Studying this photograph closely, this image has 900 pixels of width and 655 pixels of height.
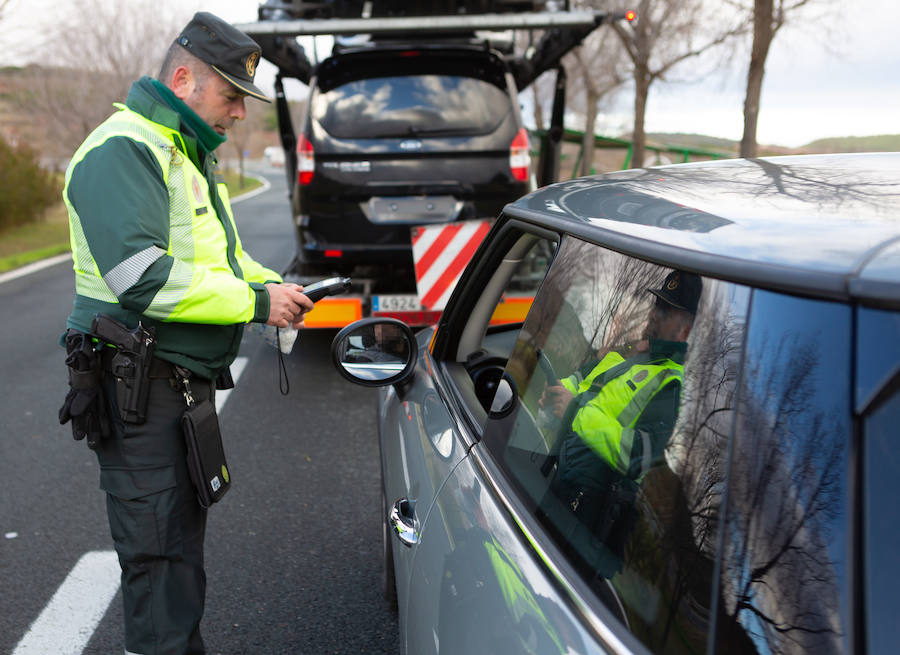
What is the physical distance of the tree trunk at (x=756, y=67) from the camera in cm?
1096

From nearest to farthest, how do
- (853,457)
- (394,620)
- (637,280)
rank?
1. (853,457)
2. (637,280)
3. (394,620)

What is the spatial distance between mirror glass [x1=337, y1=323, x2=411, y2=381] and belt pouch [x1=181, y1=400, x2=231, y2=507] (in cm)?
42

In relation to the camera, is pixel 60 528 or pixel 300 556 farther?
pixel 60 528

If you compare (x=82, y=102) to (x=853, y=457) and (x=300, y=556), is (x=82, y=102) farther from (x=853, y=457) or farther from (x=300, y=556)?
(x=853, y=457)

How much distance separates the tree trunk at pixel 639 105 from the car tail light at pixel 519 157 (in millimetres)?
11601

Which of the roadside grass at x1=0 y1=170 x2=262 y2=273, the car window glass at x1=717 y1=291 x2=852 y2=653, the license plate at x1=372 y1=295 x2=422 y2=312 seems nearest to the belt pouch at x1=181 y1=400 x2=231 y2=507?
the car window glass at x1=717 y1=291 x2=852 y2=653

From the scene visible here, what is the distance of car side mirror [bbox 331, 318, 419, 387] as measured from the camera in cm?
232

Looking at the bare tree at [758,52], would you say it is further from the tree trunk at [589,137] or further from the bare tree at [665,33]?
the tree trunk at [589,137]

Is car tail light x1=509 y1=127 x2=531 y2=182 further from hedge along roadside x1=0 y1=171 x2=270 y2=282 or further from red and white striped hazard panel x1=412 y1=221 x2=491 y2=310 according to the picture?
hedge along roadside x1=0 y1=171 x2=270 y2=282

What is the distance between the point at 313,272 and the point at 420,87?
1.64 m

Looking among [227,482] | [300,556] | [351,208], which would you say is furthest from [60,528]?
[351,208]

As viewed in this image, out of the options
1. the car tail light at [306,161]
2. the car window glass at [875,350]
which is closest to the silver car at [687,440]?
the car window glass at [875,350]

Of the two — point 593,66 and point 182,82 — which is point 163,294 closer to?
point 182,82

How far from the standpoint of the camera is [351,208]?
225 inches
